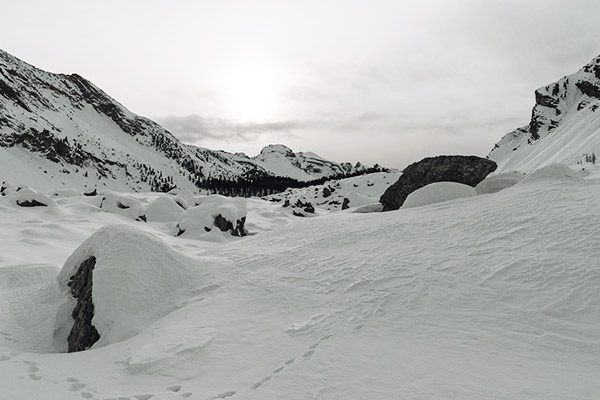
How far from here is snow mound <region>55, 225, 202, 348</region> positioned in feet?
20.2

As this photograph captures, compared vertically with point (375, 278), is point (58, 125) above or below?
above

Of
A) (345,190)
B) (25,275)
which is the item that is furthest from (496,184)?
(345,190)

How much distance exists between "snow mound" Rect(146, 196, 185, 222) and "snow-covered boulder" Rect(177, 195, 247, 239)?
11.7ft

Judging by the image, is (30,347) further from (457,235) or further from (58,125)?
(58,125)

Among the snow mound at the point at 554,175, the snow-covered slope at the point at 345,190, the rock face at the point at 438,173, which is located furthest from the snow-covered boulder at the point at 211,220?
the snow-covered slope at the point at 345,190

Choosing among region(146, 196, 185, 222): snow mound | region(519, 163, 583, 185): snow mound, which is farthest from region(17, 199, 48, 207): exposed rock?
region(519, 163, 583, 185): snow mound

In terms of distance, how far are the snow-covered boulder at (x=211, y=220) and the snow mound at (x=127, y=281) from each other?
37.3ft

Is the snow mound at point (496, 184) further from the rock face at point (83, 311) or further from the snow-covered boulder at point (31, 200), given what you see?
the snow-covered boulder at point (31, 200)

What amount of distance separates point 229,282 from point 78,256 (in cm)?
365

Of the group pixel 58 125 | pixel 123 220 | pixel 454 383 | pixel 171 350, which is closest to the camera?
pixel 454 383

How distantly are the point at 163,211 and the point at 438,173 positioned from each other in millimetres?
18060

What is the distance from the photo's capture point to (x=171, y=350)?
4719 mm

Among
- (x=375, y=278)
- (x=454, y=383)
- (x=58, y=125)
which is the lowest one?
(x=454, y=383)

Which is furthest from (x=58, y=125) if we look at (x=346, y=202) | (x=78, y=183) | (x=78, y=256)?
(x=78, y=256)
